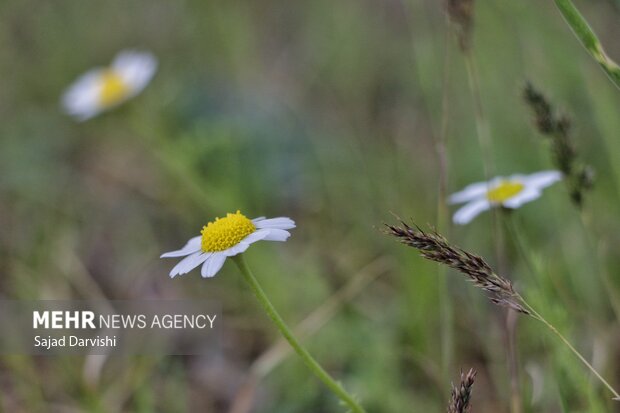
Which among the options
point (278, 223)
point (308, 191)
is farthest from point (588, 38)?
point (308, 191)

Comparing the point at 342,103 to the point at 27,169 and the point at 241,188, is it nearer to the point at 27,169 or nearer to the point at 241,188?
the point at 241,188

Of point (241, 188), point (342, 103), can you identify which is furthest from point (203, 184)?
point (342, 103)

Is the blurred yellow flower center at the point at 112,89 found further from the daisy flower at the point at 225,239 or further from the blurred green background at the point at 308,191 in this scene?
the daisy flower at the point at 225,239

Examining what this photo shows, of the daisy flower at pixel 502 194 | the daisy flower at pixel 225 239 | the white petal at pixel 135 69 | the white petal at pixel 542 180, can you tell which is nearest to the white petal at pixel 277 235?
the daisy flower at pixel 225 239

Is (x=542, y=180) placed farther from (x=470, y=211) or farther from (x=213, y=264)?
(x=213, y=264)

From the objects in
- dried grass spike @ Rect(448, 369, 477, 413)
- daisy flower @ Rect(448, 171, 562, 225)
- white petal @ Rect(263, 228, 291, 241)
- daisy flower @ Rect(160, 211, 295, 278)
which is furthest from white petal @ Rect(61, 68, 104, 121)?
dried grass spike @ Rect(448, 369, 477, 413)

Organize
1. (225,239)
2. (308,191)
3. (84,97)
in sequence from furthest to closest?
(84,97), (308,191), (225,239)
